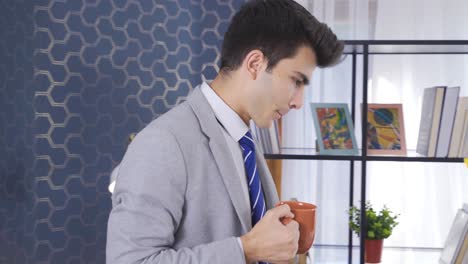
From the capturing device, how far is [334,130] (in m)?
2.39

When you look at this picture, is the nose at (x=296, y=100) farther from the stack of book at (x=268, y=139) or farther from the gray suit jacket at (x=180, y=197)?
the stack of book at (x=268, y=139)

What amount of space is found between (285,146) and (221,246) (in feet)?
6.12

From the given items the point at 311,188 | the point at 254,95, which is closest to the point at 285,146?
the point at 311,188

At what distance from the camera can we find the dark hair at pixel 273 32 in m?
1.25

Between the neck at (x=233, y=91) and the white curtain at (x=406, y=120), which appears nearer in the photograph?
the neck at (x=233, y=91)

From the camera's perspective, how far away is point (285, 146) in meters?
2.90

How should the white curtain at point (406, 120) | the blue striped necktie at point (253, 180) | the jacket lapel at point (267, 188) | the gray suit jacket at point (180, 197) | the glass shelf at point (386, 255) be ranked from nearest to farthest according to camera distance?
the gray suit jacket at point (180, 197) < the blue striped necktie at point (253, 180) < the jacket lapel at point (267, 188) < the glass shelf at point (386, 255) < the white curtain at point (406, 120)

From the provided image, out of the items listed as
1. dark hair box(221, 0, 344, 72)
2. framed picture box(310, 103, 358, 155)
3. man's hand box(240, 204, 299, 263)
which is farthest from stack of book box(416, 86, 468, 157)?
man's hand box(240, 204, 299, 263)

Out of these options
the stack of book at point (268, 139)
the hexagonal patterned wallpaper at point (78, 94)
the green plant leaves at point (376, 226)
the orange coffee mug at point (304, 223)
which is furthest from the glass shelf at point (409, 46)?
the orange coffee mug at point (304, 223)

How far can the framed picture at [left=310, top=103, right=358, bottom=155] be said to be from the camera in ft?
7.71

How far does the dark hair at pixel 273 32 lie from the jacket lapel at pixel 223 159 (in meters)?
0.14

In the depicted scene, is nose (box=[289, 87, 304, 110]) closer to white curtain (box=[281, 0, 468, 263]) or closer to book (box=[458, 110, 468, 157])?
book (box=[458, 110, 468, 157])

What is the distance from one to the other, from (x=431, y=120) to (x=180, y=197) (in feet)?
5.05

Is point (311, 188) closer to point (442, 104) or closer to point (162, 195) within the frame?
point (442, 104)
